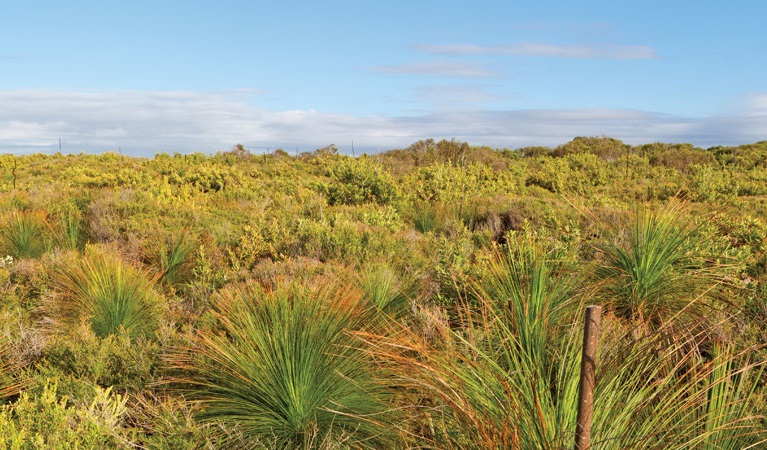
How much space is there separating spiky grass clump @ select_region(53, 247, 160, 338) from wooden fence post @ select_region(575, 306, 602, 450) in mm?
4985

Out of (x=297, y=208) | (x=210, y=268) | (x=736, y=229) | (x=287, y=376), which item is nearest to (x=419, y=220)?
(x=297, y=208)

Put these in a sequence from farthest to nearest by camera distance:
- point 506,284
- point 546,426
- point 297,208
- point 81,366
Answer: point 297,208 < point 81,366 < point 506,284 < point 546,426

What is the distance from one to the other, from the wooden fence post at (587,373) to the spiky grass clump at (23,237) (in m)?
10.0

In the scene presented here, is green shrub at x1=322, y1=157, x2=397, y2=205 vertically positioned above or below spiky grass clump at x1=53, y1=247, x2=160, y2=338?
above

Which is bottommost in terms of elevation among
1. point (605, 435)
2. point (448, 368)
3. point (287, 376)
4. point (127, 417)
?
point (127, 417)

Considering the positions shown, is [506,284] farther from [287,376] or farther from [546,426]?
[546,426]

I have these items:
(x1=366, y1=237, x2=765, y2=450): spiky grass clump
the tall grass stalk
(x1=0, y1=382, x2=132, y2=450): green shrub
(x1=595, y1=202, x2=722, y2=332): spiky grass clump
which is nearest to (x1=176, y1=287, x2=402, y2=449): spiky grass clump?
(x1=0, y1=382, x2=132, y2=450): green shrub

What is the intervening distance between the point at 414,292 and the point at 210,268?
13.7ft

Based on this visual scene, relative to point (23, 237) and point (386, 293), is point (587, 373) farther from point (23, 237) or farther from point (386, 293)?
point (23, 237)

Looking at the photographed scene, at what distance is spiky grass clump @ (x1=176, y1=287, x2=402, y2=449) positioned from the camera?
11.9ft

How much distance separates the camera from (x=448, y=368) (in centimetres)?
235

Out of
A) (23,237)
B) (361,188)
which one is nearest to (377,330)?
(23,237)

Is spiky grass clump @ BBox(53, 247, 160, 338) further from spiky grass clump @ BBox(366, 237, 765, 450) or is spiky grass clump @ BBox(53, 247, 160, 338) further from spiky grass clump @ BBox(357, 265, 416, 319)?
spiky grass clump @ BBox(366, 237, 765, 450)

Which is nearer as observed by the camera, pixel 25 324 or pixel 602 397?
pixel 602 397
